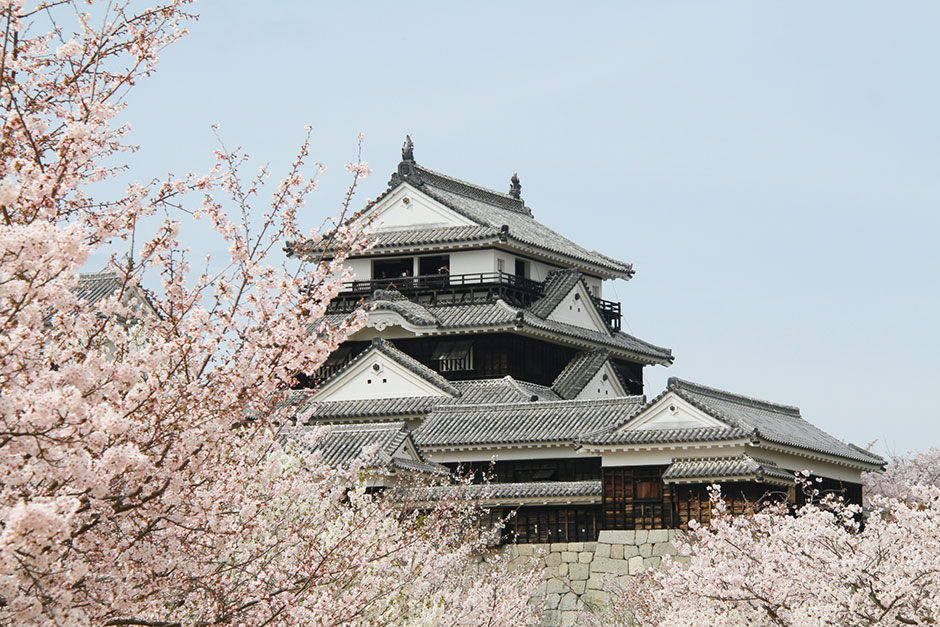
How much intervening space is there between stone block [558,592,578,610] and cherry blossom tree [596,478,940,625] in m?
11.1

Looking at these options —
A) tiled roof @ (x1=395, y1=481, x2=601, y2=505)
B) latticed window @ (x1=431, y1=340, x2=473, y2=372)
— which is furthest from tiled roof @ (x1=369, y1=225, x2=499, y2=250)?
tiled roof @ (x1=395, y1=481, x2=601, y2=505)

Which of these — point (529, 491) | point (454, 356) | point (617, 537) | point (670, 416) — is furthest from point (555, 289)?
point (617, 537)

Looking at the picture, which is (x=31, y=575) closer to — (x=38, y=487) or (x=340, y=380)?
(x=38, y=487)

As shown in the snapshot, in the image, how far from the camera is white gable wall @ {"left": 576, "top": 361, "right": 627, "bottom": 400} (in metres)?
36.3

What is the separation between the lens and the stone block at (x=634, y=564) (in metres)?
27.8

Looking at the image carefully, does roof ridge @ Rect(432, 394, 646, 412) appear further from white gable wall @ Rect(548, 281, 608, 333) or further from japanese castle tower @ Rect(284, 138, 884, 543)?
white gable wall @ Rect(548, 281, 608, 333)

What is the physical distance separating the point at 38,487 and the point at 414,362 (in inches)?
1107

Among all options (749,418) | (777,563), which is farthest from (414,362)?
(777,563)

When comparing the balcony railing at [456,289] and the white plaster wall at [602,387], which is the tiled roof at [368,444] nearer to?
the balcony railing at [456,289]

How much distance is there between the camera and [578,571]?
28.8 m

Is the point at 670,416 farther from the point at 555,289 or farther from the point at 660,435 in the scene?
the point at 555,289

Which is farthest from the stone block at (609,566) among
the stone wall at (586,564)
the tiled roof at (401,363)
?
the tiled roof at (401,363)

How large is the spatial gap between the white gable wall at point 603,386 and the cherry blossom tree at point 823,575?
60.4 feet

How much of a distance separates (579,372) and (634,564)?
971 centimetres
